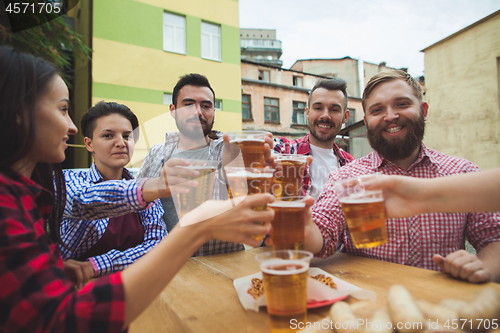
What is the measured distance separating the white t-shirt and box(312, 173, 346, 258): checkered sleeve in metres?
1.12

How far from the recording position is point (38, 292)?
2.48ft

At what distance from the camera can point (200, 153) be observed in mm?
2711

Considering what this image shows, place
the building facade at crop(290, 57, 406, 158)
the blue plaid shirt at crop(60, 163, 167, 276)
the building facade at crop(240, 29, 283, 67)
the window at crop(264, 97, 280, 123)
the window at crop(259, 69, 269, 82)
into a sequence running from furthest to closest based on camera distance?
the building facade at crop(240, 29, 283, 67)
the building facade at crop(290, 57, 406, 158)
the window at crop(259, 69, 269, 82)
the window at crop(264, 97, 280, 123)
the blue plaid shirt at crop(60, 163, 167, 276)

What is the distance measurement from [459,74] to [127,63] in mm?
12483

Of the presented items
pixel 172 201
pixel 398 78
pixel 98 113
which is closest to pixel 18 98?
pixel 98 113

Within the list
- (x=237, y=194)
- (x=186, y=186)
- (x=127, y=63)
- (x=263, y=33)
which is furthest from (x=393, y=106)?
(x=263, y=33)

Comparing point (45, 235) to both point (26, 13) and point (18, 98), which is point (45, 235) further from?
point (26, 13)

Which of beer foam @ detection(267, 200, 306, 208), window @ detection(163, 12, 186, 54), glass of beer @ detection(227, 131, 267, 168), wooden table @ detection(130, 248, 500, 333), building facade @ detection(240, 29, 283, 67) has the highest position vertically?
building facade @ detection(240, 29, 283, 67)

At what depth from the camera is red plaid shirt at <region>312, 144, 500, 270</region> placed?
1.87m

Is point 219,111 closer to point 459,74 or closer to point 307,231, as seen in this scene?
point 459,74

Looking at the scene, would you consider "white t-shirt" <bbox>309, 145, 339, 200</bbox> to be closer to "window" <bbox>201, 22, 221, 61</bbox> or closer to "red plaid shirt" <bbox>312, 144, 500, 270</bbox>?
"red plaid shirt" <bbox>312, 144, 500, 270</bbox>

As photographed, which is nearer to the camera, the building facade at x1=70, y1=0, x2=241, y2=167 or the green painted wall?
the building facade at x1=70, y1=0, x2=241, y2=167

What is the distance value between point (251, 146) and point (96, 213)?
1.05 m

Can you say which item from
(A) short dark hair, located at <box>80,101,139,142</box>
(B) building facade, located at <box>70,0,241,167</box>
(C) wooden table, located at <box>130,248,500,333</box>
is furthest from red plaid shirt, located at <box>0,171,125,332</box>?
(B) building facade, located at <box>70,0,241,167</box>
